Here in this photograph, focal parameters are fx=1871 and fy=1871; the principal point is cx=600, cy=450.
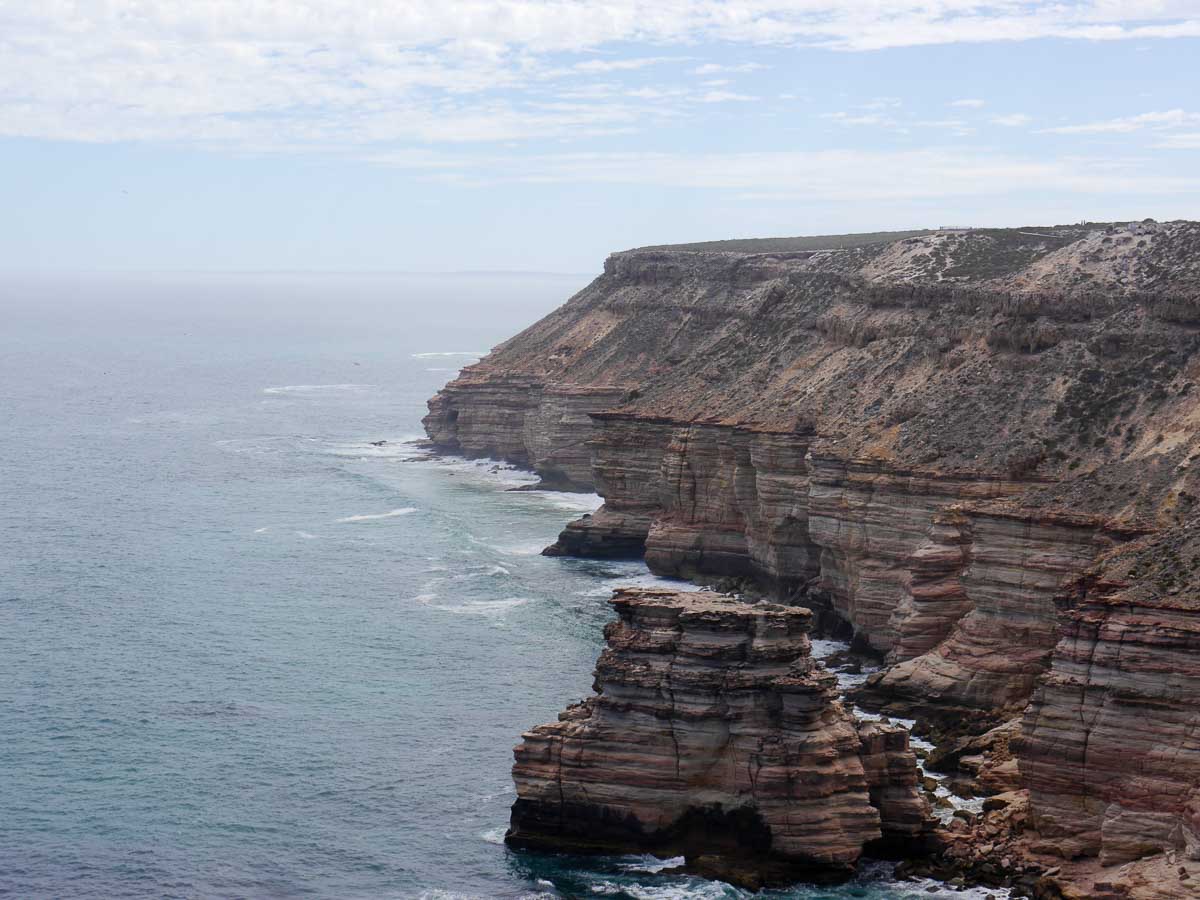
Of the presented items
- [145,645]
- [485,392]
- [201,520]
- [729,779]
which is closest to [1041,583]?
[729,779]

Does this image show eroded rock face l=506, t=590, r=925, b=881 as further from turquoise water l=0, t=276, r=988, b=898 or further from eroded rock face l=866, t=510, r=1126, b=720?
eroded rock face l=866, t=510, r=1126, b=720

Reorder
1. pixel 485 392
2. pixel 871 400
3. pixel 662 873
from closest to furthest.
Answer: pixel 662 873 → pixel 871 400 → pixel 485 392

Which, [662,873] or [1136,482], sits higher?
[1136,482]

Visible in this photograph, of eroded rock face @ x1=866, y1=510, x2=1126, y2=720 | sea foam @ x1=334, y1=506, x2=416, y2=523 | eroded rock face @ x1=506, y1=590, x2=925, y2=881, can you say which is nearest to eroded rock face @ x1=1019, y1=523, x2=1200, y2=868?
eroded rock face @ x1=506, y1=590, x2=925, y2=881

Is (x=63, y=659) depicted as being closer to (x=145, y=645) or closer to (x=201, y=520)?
(x=145, y=645)

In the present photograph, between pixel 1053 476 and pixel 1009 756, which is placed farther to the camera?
pixel 1053 476

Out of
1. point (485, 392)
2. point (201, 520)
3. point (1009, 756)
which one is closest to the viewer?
point (1009, 756)
